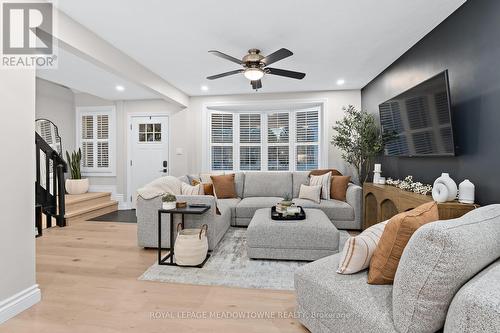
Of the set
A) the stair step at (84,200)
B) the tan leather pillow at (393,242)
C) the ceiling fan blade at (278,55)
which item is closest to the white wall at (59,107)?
the stair step at (84,200)

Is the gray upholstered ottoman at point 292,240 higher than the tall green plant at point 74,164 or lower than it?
lower

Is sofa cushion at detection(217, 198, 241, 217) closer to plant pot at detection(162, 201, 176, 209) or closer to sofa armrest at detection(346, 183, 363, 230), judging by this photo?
plant pot at detection(162, 201, 176, 209)

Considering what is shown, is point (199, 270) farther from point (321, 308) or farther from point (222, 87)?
point (222, 87)

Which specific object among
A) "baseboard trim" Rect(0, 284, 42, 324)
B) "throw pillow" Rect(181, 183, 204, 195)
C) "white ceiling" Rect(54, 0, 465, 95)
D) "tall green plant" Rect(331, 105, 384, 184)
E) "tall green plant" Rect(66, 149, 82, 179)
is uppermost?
"white ceiling" Rect(54, 0, 465, 95)

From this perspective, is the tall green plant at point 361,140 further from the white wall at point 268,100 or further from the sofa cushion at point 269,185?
the sofa cushion at point 269,185

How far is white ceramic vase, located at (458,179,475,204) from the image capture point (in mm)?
2033

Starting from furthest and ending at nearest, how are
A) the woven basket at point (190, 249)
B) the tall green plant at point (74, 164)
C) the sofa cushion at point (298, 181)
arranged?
the tall green plant at point (74, 164)
the sofa cushion at point (298, 181)
the woven basket at point (190, 249)

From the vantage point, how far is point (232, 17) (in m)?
2.40

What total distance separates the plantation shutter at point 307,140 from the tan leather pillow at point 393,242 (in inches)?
159

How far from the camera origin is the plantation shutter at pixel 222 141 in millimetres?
5613

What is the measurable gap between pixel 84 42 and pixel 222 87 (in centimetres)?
247

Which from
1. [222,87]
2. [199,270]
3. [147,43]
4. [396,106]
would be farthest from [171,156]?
[396,106]

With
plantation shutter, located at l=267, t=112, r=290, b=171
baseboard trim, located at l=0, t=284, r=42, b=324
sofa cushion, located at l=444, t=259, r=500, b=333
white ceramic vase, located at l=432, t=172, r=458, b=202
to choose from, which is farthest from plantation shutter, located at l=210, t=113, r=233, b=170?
sofa cushion, located at l=444, t=259, r=500, b=333

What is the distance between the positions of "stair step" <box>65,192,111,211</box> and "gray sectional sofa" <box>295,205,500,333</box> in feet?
15.9
